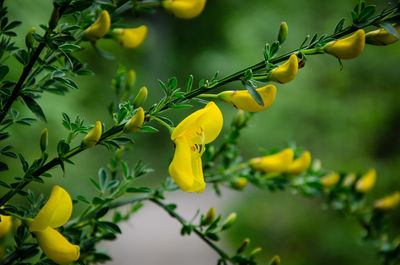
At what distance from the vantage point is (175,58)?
5.49m

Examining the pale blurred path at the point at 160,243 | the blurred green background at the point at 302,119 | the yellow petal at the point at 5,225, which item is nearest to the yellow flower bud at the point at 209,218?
the yellow petal at the point at 5,225

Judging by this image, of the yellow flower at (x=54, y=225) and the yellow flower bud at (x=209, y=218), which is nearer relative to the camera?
the yellow flower at (x=54, y=225)

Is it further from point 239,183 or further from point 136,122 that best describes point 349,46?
point 239,183

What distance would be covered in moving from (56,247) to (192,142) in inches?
7.1

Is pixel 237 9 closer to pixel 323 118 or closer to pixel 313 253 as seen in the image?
pixel 323 118

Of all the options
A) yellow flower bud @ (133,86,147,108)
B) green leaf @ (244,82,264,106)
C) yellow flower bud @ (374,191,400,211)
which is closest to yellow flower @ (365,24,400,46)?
green leaf @ (244,82,264,106)

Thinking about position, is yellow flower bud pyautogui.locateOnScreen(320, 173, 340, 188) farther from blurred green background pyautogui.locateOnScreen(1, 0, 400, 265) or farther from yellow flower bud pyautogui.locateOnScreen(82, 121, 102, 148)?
blurred green background pyautogui.locateOnScreen(1, 0, 400, 265)

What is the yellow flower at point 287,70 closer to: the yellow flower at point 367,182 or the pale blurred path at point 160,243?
the yellow flower at point 367,182

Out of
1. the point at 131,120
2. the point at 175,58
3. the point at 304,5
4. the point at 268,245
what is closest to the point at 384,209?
the point at 131,120

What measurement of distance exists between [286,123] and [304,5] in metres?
1.23

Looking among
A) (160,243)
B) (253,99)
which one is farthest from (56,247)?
(160,243)

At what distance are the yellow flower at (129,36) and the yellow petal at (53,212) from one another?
27 cm

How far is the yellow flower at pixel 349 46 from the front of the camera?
39 cm

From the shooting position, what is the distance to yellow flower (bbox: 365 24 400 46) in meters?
0.40
